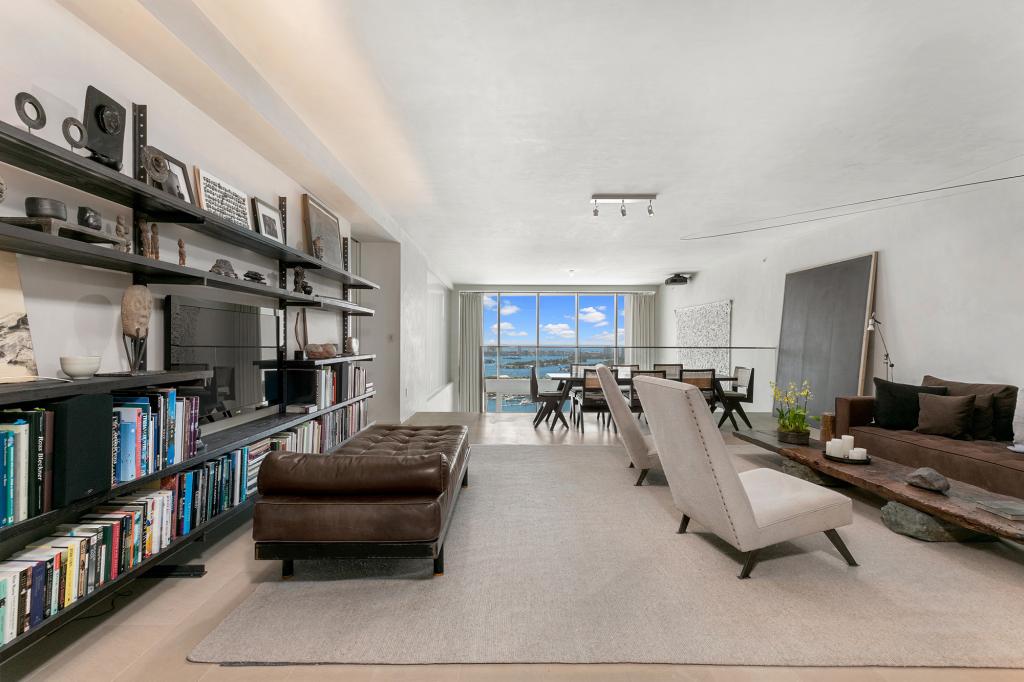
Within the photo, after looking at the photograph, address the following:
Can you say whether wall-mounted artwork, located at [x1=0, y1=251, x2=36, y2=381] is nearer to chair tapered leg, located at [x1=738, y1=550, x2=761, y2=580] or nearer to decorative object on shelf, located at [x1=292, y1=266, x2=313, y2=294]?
decorative object on shelf, located at [x1=292, y1=266, x2=313, y2=294]

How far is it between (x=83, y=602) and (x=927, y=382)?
5.72 m

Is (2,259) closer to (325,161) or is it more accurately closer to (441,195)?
(325,161)

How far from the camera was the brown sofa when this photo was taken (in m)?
2.90

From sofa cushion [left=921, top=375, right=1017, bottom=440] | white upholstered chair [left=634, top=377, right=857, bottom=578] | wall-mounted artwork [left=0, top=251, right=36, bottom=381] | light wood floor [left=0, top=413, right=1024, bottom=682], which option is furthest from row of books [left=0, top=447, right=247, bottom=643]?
sofa cushion [left=921, top=375, right=1017, bottom=440]

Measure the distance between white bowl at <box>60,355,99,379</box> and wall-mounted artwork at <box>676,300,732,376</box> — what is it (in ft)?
25.0

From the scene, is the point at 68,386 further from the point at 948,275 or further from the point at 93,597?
the point at 948,275

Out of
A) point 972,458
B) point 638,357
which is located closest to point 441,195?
point 972,458

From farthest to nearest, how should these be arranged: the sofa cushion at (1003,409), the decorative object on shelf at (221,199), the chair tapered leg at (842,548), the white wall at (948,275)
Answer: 1. the white wall at (948,275)
2. the sofa cushion at (1003,409)
3. the decorative object on shelf at (221,199)
4. the chair tapered leg at (842,548)

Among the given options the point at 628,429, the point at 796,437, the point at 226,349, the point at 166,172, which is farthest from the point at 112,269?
the point at 796,437

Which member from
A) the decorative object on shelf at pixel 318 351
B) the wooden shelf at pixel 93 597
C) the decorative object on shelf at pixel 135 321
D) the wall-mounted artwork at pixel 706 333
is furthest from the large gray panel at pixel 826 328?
the decorative object on shelf at pixel 135 321

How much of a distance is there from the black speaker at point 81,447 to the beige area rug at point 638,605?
0.68 meters

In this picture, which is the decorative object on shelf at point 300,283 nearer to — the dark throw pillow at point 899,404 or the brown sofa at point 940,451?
the brown sofa at point 940,451

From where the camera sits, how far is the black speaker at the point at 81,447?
1.52m

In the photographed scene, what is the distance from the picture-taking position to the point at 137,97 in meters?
2.26
